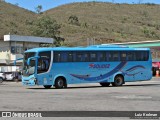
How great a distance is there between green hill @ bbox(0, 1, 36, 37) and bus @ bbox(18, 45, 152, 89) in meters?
55.3

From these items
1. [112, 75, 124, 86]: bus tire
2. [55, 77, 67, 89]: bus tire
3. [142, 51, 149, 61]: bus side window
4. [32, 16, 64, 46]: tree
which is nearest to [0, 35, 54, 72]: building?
[32, 16, 64, 46]: tree

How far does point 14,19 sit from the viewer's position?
11925cm

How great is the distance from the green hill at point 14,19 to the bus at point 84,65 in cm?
5533

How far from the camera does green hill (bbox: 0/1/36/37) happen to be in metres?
98.5

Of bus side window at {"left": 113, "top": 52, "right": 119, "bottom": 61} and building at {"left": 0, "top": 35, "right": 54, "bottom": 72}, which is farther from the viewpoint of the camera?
building at {"left": 0, "top": 35, "right": 54, "bottom": 72}

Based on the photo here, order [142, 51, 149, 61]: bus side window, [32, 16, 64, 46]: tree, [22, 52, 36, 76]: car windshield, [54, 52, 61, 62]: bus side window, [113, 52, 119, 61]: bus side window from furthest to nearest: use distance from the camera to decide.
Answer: [32, 16, 64, 46]: tree, [142, 51, 149, 61]: bus side window, [113, 52, 119, 61]: bus side window, [54, 52, 61, 62]: bus side window, [22, 52, 36, 76]: car windshield

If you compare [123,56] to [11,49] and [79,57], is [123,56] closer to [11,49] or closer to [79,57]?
[79,57]

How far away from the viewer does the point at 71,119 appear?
13.5 meters

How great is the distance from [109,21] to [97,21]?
4342 mm

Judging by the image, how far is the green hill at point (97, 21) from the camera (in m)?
109

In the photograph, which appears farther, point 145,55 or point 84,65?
point 145,55

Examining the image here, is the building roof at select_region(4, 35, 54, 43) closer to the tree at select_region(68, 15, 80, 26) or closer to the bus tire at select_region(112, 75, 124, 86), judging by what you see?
the bus tire at select_region(112, 75, 124, 86)

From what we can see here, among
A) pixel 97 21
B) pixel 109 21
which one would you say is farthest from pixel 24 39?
pixel 109 21

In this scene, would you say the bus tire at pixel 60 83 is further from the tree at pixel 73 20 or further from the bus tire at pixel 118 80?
the tree at pixel 73 20
